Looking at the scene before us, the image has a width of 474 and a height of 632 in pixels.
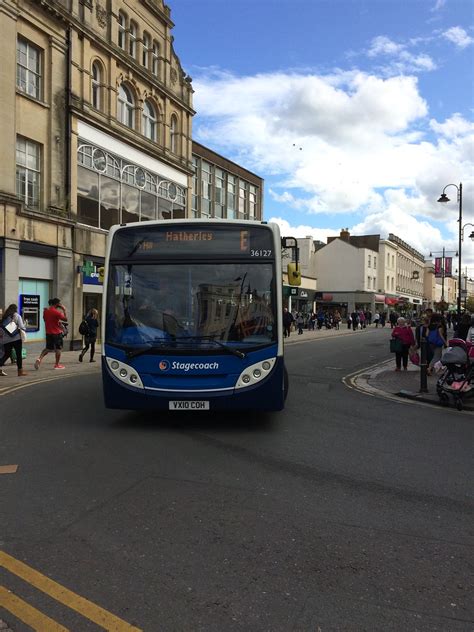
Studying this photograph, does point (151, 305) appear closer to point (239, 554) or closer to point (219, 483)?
point (219, 483)

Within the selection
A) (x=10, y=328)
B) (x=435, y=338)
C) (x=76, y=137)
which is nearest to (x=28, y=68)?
(x=76, y=137)

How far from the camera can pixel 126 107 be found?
2595cm

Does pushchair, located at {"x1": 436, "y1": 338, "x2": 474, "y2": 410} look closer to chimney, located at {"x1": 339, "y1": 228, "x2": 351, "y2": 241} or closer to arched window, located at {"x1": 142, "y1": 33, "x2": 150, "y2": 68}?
arched window, located at {"x1": 142, "y1": 33, "x2": 150, "y2": 68}

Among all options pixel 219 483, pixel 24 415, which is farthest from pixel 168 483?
pixel 24 415

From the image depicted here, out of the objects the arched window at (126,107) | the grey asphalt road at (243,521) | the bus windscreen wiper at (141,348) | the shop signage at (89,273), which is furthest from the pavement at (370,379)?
the arched window at (126,107)

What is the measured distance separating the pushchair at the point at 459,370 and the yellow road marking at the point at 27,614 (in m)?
8.14

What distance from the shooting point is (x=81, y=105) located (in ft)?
73.0

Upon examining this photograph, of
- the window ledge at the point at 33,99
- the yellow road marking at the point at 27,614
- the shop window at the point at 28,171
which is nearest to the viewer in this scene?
the yellow road marking at the point at 27,614

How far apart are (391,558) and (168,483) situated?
226cm

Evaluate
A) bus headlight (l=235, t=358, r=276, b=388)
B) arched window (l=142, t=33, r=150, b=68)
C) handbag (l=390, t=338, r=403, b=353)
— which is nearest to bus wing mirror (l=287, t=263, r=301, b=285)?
bus headlight (l=235, t=358, r=276, b=388)

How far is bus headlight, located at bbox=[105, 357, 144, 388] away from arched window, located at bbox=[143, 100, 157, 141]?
22.7 m

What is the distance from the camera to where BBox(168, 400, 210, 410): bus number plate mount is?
7.07 m

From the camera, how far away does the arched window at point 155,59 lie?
1093 inches

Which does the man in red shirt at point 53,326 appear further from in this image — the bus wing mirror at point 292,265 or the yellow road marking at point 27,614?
the yellow road marking at point 27,614
